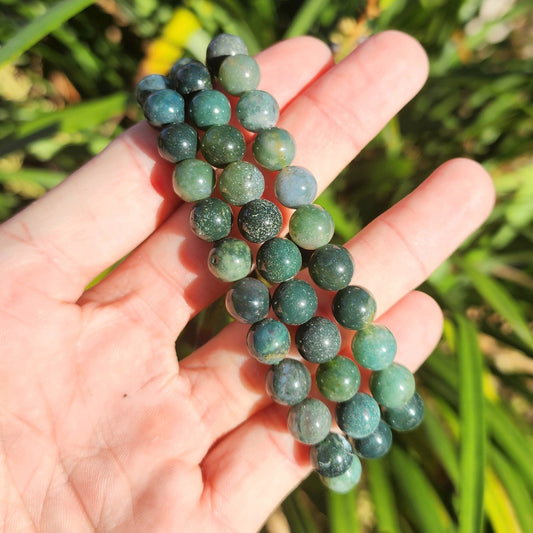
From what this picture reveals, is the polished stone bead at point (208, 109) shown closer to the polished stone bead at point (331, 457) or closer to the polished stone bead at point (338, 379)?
the polished stone bead at point (338, 379)

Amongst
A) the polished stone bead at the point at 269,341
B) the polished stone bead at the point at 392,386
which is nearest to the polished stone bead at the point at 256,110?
the polished stone bead at the point at 269,341

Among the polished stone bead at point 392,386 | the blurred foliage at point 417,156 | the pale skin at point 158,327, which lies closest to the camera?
the pale skin at point 158,327

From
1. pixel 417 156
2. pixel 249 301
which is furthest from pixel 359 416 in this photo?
pixel 417 156

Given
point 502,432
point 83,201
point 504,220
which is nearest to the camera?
point 83,201

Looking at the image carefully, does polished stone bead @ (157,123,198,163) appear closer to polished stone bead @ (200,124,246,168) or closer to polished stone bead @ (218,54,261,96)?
polished stone bead @ (200,124,246,168)


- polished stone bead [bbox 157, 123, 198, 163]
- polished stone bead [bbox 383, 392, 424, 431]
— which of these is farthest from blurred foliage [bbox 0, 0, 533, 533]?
polished stone bead [bbox 157, 123, 198, 163]

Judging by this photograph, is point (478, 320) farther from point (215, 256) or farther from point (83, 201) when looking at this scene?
point (83, 201)

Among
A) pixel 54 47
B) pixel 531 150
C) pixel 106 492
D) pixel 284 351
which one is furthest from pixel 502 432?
pixel 54 47
